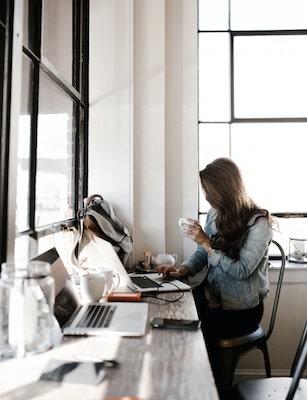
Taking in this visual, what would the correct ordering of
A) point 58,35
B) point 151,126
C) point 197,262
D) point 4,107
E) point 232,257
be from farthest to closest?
point 151,126
point 197,262
point 58,35
point 232,257
point 4,107

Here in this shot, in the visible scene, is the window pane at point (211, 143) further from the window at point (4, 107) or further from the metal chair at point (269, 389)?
the window at point (4, 107)

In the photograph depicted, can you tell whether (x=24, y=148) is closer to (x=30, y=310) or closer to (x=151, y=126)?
(x=30, y=310)

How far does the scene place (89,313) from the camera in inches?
52.3

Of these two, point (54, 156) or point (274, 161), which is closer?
Result: point (54, 156)

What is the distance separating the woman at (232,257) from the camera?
1832 mm

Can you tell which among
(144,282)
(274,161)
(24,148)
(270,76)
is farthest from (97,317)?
(270,76)

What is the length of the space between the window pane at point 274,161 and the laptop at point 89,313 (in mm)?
1481

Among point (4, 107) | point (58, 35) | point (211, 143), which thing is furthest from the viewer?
point (211, 143)

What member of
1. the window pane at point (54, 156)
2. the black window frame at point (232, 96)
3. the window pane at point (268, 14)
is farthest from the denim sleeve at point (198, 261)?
the window pane at point (268, 14)

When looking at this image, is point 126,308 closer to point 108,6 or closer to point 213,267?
point 213,267

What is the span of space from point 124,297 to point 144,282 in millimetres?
278

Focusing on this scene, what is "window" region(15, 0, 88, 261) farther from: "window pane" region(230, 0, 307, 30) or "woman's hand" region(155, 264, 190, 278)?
"window pane" region(230, 0, 307, 30)

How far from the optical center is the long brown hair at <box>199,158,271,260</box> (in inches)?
74.7

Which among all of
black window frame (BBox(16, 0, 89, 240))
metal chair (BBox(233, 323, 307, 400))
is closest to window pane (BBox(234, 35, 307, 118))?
black window frame (BBox(16, 0, 89, 240))
